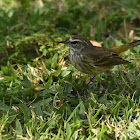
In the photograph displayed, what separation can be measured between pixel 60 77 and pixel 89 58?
2.26 feet

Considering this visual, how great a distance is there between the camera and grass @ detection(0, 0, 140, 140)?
4.43 meters

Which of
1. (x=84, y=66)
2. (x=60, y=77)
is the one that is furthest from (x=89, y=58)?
(x=60, y=77)

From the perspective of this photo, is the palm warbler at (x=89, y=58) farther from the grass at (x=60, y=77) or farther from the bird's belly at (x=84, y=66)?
the grass at (x=60, y=77)

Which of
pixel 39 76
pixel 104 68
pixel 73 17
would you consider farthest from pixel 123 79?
pixel 73 17

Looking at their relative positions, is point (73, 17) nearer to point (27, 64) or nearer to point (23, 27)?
point (23, 27)

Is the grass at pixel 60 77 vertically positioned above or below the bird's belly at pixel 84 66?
below

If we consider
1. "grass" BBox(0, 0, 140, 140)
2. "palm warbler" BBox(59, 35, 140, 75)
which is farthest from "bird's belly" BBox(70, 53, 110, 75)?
"grass" BBox(0, 0, 140, 140)

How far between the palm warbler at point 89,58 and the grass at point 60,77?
0.35 metres

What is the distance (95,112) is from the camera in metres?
4.86

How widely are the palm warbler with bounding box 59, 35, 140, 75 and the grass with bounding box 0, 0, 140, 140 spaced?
0.35 meters

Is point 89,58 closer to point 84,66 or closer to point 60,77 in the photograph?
point 84,66

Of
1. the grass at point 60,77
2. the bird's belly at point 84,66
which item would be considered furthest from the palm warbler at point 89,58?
the grass at point 60,77

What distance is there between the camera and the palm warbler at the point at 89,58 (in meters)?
5.38

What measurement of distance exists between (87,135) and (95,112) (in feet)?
1.78
